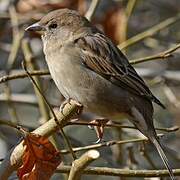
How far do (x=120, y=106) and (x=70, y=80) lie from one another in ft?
1.05

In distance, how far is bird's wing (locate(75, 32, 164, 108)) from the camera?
3.87 metres

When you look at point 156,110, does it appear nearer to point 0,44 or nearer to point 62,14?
point 0,44

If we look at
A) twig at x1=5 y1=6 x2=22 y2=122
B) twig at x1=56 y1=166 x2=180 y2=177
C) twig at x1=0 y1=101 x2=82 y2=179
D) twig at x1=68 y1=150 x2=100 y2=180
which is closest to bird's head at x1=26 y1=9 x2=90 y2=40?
twig at x1=5 y1=6 x2=22 y2=122

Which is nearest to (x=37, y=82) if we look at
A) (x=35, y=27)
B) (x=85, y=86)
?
(x=35, y=27)

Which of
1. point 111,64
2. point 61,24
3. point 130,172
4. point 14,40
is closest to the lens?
point 130,172

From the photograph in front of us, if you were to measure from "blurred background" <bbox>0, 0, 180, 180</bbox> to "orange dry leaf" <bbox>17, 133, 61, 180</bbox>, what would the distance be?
3.03ft

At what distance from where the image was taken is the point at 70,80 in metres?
3.79

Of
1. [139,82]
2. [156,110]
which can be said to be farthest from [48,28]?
[156,110]

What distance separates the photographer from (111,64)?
155 inches

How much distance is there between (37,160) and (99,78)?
3.78 ft

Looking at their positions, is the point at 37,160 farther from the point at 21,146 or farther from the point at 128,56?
the point at 128,56

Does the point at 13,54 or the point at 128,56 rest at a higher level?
the point at 13,54

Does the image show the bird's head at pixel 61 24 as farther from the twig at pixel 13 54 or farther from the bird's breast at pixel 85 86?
the twig at pixel 13 54

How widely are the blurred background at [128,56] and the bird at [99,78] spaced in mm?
225
